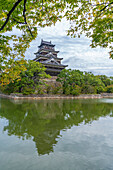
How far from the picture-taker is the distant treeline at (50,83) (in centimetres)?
2258

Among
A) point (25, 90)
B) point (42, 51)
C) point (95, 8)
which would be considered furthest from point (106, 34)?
point (42, 51)

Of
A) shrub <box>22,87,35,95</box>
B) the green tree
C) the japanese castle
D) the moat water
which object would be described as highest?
the japanese castle

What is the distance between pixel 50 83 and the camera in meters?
29.0

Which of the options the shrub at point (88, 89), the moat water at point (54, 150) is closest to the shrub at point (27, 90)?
the shrub at point (88, 89)

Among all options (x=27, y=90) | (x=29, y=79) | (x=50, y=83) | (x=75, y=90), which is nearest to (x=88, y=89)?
(x=75, y=90)

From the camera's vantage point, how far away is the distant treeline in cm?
2258

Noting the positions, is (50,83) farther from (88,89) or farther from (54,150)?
(54,150)

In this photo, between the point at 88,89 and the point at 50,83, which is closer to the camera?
the point at 50,83

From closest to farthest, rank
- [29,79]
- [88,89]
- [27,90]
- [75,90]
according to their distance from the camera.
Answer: [27,90], [29,79], [75,90], [88,89]

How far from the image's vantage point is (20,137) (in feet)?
14.8

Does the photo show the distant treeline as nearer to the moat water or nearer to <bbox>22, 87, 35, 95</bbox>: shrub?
<bbox>22, 87, 35, 95</bbox>: shrub

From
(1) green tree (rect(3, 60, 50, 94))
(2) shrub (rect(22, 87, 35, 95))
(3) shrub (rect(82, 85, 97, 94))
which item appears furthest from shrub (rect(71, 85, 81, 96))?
(2) shrub (rect(22, 87, 35, 95))

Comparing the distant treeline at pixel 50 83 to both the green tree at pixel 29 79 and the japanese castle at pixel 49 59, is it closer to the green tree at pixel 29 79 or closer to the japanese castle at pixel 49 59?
the green tree at pixel 29 79

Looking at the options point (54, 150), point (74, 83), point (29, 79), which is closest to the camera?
point (54, 150)
